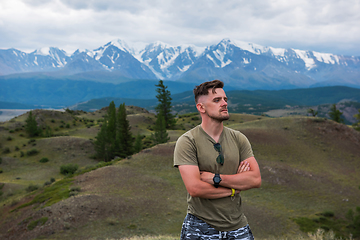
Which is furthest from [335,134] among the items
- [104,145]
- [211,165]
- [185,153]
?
[185,153]

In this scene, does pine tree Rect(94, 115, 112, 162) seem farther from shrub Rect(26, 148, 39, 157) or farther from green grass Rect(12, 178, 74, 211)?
green grass Rect(12, 178, 74, 211)

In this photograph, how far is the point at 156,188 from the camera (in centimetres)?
2269

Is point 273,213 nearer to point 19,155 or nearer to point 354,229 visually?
point 354,229

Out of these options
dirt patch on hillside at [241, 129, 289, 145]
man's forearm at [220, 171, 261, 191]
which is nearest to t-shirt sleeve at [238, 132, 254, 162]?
man's forearm at [220, 171, 261, 191]

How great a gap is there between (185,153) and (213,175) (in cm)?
62

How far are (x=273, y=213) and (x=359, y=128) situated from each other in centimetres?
5321

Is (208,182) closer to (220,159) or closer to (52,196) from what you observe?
(220,159)

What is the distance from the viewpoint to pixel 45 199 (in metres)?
19.4

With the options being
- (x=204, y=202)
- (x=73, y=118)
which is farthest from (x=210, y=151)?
(x=73, y=118)

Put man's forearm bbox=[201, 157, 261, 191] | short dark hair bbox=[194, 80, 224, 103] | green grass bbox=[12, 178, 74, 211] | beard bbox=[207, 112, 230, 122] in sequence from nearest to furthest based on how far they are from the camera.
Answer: man's forearm bbox=[201, 157, 261, 191] → beard bbox=[207, 112, 230, 122] → short dark hair bbox=[194, 80, 224, 103] → green grass bbox=[12, 178, 74, 211]

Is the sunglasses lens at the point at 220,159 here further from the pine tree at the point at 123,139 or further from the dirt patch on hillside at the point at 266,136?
the pine tree at the point at 123,139

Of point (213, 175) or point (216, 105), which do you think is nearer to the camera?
point (213, 175)

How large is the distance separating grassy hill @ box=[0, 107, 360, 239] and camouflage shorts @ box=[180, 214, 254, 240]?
11281 mm

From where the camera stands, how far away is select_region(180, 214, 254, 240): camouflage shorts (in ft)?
12.9
